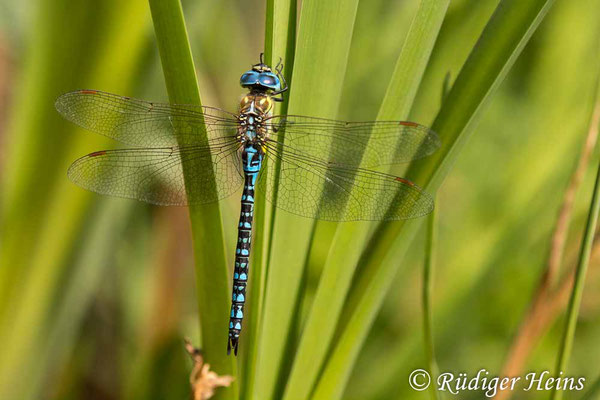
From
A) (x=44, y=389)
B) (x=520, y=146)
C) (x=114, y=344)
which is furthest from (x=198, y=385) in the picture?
(x=520, y=146)

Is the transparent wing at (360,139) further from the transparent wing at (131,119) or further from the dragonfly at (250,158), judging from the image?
the transparent wing at (131,119)

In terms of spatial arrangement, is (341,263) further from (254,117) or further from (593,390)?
(254,117)

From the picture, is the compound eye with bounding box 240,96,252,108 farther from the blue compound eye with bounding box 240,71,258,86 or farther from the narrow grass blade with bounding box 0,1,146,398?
the narrow grass blade with bounding box 0,1,146,398

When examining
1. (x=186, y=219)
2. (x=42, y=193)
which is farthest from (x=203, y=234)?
(x=186, y=219)

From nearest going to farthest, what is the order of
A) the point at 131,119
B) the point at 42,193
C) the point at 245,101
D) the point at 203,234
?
the point at 203,234
the point at 42,193
the point at 131,119
the point at 245,101

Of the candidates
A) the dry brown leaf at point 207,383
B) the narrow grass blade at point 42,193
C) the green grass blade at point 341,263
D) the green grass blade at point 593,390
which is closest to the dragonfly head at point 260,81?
the narrow grass blade at point 42,193

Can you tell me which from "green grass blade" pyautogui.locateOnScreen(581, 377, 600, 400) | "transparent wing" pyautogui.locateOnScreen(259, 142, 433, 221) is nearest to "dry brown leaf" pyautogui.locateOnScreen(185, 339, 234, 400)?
"transparent wing" pyautogui.locateOnScreen(259, 142, 433, 221)
